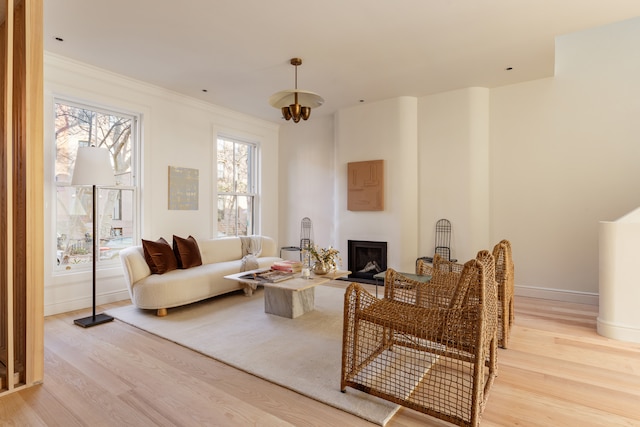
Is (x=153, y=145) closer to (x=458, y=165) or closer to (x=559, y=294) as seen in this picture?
(x=458, y=165)

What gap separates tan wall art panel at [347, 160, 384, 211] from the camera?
537cm

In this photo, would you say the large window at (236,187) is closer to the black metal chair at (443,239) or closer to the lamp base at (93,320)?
the lamp base at (93,320)

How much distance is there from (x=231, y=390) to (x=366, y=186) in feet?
12.7

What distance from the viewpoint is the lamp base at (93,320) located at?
3.32 m

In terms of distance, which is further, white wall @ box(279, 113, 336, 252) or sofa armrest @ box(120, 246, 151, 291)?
white wall @ box(279, 113, 336, 252)

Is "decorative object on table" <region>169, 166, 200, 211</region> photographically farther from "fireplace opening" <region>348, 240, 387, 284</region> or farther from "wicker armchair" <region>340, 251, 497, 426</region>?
"wicker armchair" <region>340, 251, 497, 426</region>

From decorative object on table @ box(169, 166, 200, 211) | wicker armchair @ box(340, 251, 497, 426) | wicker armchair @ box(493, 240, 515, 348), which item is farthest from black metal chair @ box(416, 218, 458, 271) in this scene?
decorative object on table @ box(169, 166, 200, 211)

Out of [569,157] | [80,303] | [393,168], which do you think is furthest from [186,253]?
[569,157]

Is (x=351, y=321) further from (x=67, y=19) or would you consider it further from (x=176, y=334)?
(x=67, y=19)

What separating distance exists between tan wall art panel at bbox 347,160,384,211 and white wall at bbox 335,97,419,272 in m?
0.09

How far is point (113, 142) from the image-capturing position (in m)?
4.39

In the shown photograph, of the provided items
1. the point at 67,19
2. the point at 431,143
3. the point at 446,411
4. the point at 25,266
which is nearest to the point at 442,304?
the point at 446,411

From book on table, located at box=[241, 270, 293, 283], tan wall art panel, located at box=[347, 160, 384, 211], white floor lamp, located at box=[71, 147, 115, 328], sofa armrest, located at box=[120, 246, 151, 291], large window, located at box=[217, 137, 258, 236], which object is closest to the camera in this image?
white floor lamp, located at box=[71, 147, 115, 328]

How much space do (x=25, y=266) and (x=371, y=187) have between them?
429 cm
